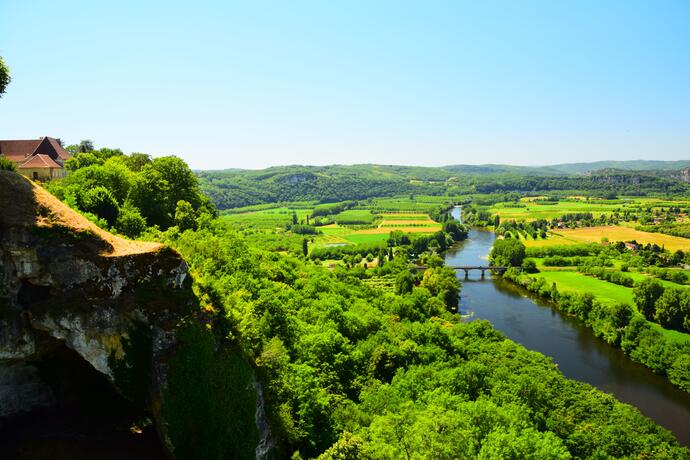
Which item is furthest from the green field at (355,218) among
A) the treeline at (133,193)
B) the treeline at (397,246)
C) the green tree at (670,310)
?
the treeline at (133,193)

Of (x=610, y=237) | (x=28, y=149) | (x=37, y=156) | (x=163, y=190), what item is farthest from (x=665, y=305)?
(x=28, y=149)

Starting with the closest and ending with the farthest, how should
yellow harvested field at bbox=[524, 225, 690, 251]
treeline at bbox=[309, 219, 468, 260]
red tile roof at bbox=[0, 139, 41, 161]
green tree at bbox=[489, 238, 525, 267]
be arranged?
red tile roof at bbox=[0, 139, 41, 161], green tree at bbox=[489, 238, 525, 267], treeline at bbox=[309, 219, 468, 260], yellow harvested field at bbox=[524, 225, 690, 251]

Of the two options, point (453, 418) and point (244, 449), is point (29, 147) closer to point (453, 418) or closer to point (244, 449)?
point (244, 449)

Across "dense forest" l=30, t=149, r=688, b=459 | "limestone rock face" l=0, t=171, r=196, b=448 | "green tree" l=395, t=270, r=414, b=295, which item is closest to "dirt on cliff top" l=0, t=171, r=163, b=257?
"limestone rock face" l=0, t=171, r=196, b=448

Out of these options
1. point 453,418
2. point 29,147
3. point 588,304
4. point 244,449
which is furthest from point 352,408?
point 588,304

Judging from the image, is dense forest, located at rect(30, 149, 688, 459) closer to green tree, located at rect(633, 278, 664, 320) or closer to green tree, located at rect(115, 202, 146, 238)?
green tree, located at rect(115, 202, 146, 238)

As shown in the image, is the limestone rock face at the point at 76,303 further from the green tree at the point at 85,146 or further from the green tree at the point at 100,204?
the green tree at the point at 85,146
